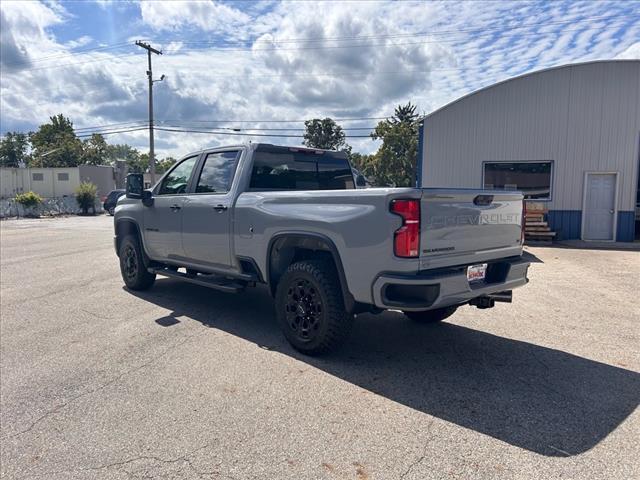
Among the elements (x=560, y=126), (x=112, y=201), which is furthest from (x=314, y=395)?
(x=112, y=201)

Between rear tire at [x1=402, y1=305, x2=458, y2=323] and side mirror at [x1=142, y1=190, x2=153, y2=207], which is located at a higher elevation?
side mirror at [x1=142, y1=190, x2=153, y2=207]

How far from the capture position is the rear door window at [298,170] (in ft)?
17.4

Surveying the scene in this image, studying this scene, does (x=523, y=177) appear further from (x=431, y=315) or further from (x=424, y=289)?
(x=424, y=289)

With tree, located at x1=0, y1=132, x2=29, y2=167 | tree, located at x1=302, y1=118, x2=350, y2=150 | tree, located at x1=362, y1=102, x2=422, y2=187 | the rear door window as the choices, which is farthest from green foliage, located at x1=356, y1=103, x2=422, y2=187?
tree, located at x1=0, y1=132, x2=29, y2=167

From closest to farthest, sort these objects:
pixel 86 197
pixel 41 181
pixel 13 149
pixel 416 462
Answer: pixel 416 462, pixel 86 197, pixel 41 181, pixel 13 149

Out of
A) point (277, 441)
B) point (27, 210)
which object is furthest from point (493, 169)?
point (27, 210)

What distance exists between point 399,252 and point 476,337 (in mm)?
2054

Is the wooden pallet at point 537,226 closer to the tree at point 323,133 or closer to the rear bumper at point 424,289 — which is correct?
the rear bumper at point 424,289

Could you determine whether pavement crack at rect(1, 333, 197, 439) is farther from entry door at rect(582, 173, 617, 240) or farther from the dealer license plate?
entry door at rect(582, 173, 617, 240)

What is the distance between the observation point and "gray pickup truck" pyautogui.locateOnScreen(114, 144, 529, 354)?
11.7 feet

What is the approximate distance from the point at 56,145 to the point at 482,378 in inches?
2972

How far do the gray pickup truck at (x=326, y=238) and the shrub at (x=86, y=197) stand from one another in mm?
28999

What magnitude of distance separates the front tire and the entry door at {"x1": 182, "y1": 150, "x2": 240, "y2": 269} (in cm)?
111

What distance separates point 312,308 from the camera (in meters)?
4.25
